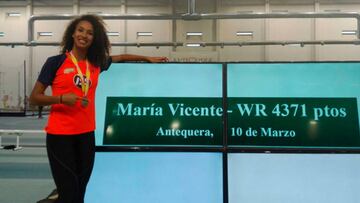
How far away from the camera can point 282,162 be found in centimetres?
234

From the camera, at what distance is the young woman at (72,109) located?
1771mm

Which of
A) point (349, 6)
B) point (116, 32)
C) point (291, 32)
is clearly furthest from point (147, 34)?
point (349, 6)

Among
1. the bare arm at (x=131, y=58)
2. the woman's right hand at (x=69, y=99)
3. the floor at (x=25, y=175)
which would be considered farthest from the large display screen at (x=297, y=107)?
the floor at (x=25, y=175)

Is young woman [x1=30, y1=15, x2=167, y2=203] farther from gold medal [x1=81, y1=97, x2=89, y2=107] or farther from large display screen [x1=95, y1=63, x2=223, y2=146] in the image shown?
large display screen [x1=95, y1=63, x2=223, y2=146]

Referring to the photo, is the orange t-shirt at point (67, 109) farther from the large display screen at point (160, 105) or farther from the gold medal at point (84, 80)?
the large display screen at point (160, 105)

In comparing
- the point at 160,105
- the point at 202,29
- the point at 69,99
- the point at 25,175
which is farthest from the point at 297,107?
the point at 202,29

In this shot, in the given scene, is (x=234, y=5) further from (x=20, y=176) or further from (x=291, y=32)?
(x=20, y=176)

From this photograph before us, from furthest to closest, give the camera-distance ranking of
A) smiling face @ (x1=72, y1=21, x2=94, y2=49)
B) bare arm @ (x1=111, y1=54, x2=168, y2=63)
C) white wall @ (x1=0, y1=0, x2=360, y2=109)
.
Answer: white wall @ (x1=0, y1=0, x2=360, y2=109) → bare arm @ (x1=111, y1=54, x2=168, y2=63) → smiling face @ (x1=72, y1=21, x2=94, y2=49)

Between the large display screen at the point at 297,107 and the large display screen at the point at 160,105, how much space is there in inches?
5.4

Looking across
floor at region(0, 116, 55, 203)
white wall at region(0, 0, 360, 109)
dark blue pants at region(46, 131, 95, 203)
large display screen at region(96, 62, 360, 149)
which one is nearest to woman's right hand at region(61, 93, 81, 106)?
dark blue pants at region(46, 131, 95, 203)

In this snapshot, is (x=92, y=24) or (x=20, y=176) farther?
(x=20, y=176)

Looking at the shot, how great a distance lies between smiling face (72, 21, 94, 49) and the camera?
1.84 meters

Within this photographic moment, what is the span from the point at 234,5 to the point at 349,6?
5288 mm

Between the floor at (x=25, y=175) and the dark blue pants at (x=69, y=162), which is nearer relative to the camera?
the dark blue pants at (x=69, y=162)
